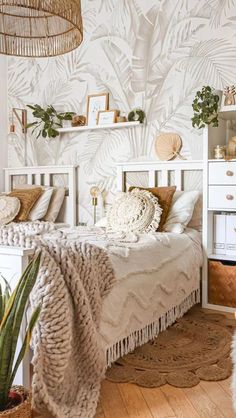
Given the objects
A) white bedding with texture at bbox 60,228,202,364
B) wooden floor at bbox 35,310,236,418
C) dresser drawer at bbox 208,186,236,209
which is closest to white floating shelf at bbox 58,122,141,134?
dresser drawer at bbox 208,186,236,209

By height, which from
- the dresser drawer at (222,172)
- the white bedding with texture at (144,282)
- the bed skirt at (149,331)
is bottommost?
the bed skirt at (149,331)

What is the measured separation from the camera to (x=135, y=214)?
294 centimetres

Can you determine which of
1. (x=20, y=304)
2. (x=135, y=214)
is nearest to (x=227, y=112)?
(x=135, y=214)

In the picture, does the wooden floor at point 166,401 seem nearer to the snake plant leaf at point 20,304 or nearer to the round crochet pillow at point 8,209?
the snake plant leaf at point 20,304

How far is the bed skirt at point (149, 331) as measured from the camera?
6.89 feet

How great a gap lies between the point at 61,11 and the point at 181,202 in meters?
1.77

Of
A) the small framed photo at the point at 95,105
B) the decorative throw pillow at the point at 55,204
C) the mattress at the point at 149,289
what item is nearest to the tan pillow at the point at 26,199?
the decorative throw pillow at the point at 55,204

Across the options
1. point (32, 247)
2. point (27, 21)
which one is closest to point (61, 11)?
point (27, 21)

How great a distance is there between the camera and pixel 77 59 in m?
4.08

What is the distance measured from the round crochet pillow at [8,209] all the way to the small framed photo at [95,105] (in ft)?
3.30

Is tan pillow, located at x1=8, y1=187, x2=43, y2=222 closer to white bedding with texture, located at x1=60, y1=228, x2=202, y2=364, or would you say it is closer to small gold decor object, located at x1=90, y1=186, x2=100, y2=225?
small gold decor object, located at x1=90, y1=186, x2=100, y2=225

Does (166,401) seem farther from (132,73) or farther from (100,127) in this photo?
(132,73)

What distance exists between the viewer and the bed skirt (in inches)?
82.7

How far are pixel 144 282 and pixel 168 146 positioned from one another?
1.53 meters
